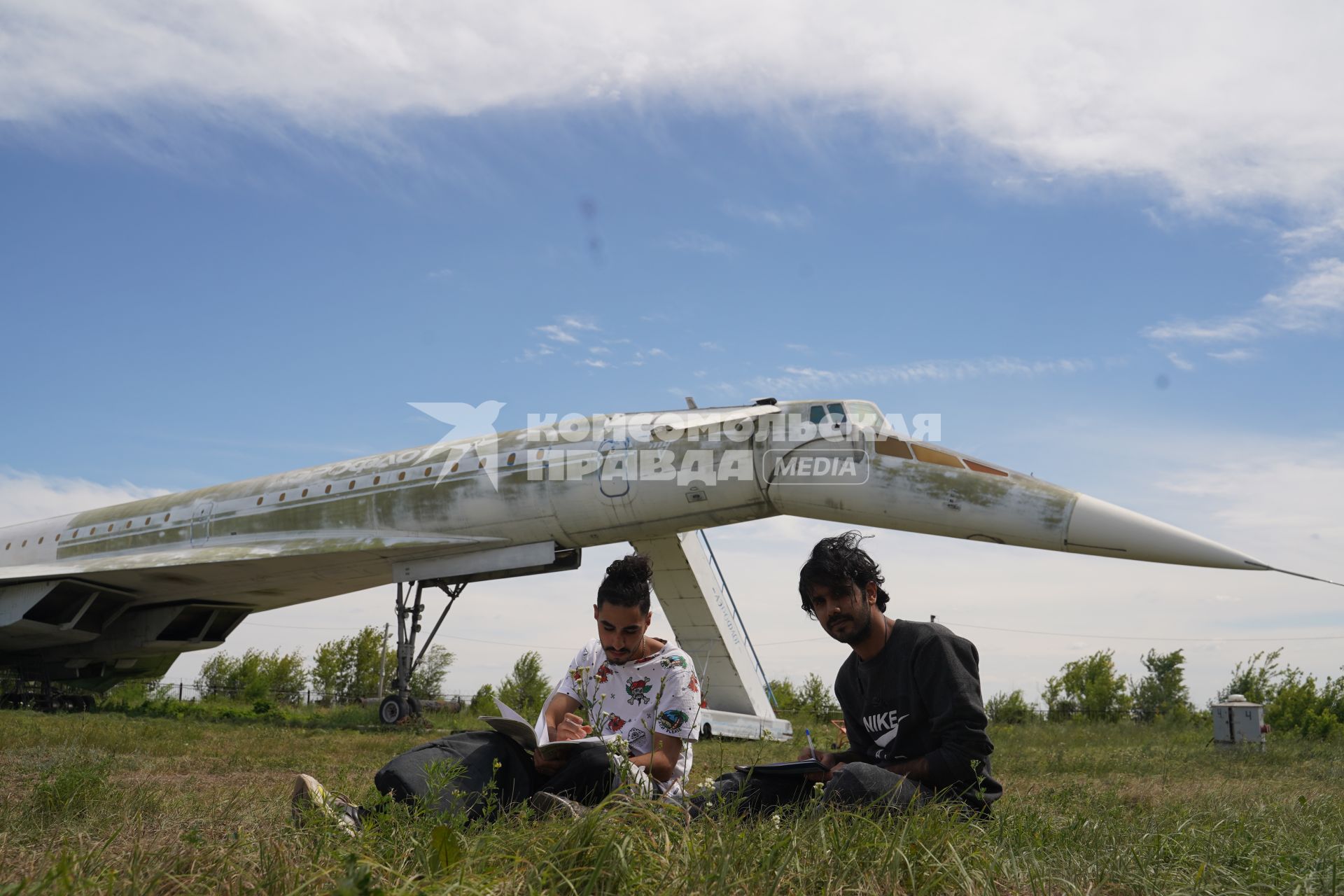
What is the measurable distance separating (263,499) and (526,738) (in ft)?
42.8

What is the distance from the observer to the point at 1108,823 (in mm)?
4164

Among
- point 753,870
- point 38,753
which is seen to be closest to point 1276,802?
point 753,870

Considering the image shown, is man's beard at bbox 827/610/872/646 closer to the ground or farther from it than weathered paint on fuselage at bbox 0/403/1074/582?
closer to the ground

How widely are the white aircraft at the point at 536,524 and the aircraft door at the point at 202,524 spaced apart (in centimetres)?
3

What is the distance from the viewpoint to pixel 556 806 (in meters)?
3.25

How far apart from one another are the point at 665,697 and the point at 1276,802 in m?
4.03

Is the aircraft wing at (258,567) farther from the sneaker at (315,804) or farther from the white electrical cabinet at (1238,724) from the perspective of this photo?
the sneaker at (315,804)

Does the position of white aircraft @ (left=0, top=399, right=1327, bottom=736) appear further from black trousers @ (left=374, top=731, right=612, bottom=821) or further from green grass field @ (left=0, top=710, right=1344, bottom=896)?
black trousers @ (left=374, top=731, right=612, bottom=821)

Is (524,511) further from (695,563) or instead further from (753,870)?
Result: (753,870)

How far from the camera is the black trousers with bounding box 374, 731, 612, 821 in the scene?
340 centimetres

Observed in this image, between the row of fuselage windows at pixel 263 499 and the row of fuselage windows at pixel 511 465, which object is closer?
the row of fuselage windows at pixel 511 465

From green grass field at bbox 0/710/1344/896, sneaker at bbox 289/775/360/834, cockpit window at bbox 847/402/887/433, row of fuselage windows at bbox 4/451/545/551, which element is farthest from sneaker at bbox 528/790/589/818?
row of fuselage windows at bbox 4/451/545/551

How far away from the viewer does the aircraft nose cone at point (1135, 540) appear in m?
9.53

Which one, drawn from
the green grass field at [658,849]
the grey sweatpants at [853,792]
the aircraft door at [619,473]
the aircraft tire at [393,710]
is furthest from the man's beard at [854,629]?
the aircraft tire at [393,710]
